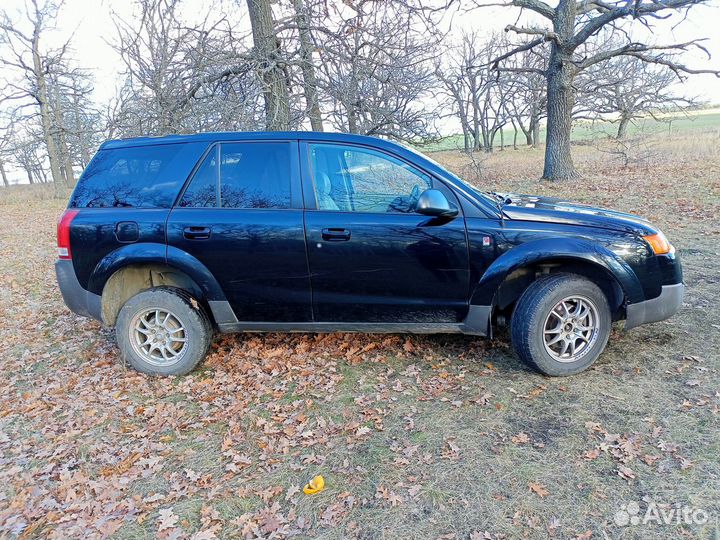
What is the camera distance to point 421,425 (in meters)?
3.09

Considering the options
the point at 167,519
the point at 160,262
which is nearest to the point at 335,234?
the point at 160,262

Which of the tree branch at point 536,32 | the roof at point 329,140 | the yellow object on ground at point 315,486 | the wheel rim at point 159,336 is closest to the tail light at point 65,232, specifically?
the roof at point 329,140

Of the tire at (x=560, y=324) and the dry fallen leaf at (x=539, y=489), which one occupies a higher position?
the tire at (x=560, y=324)

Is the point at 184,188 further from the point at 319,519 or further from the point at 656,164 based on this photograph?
the point at 656,164

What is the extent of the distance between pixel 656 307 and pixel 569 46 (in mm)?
11168

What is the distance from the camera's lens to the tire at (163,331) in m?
3.78

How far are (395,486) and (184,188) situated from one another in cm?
278

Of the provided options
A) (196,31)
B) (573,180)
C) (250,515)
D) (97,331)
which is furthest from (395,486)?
(573,180)

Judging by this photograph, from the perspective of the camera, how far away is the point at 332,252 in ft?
11.6

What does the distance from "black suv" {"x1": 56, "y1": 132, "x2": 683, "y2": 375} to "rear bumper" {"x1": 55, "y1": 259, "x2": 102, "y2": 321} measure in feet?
0.04

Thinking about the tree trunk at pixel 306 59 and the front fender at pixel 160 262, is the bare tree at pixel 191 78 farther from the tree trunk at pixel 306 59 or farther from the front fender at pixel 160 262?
the front fender at pixel 160 262

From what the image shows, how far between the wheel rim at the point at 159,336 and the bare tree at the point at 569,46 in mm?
12097

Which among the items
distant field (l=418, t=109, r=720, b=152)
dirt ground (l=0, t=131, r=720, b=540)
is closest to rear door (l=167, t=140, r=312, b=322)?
dirt ground (l=0, t=131, r=720, b=540)

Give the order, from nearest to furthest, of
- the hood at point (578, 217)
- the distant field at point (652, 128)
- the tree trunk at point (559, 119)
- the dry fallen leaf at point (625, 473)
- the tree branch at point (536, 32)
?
1. the dry fallen leaf at point (625, 473)
2. the hood at point (578, 217)
3. the tree branch at point (536, 32)
4. the tree trunk at point (559, 119)
5. the distant field at point (652, 128)
